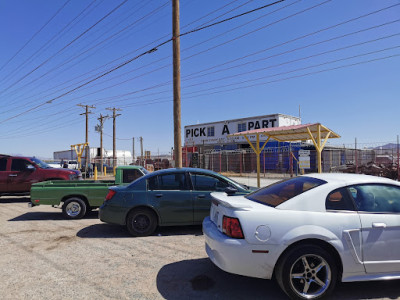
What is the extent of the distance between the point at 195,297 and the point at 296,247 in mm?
1295

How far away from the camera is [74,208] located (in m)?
8.45

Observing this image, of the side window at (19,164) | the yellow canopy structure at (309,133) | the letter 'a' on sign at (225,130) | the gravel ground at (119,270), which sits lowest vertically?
the gravel ground at (119,270)

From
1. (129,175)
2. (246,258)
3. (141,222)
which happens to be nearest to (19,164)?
(129,175)

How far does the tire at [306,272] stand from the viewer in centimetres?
340

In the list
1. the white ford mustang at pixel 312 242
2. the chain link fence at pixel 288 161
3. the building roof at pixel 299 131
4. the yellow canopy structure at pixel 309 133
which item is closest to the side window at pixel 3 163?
the yellow canopy structure at pixel 309 133

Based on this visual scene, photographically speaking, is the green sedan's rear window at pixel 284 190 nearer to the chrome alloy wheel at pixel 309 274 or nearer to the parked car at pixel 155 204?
the chrome alloy wheel at pixel 309 274

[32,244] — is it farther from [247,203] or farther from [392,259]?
[392,259]

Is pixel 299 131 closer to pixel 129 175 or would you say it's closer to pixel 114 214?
pixel 129 175

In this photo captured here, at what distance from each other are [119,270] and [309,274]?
2.62 m

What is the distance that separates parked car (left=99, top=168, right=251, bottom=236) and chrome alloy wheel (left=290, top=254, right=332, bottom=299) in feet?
9.43

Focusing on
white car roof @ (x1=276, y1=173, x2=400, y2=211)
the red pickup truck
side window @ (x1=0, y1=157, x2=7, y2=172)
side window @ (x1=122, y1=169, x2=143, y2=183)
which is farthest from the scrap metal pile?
side window @ (x1=0, y1=157, x2=7, y2=172)

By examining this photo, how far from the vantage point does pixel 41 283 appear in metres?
4.06

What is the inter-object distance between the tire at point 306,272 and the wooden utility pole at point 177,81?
896cm

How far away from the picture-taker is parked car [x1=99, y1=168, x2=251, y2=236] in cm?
634
